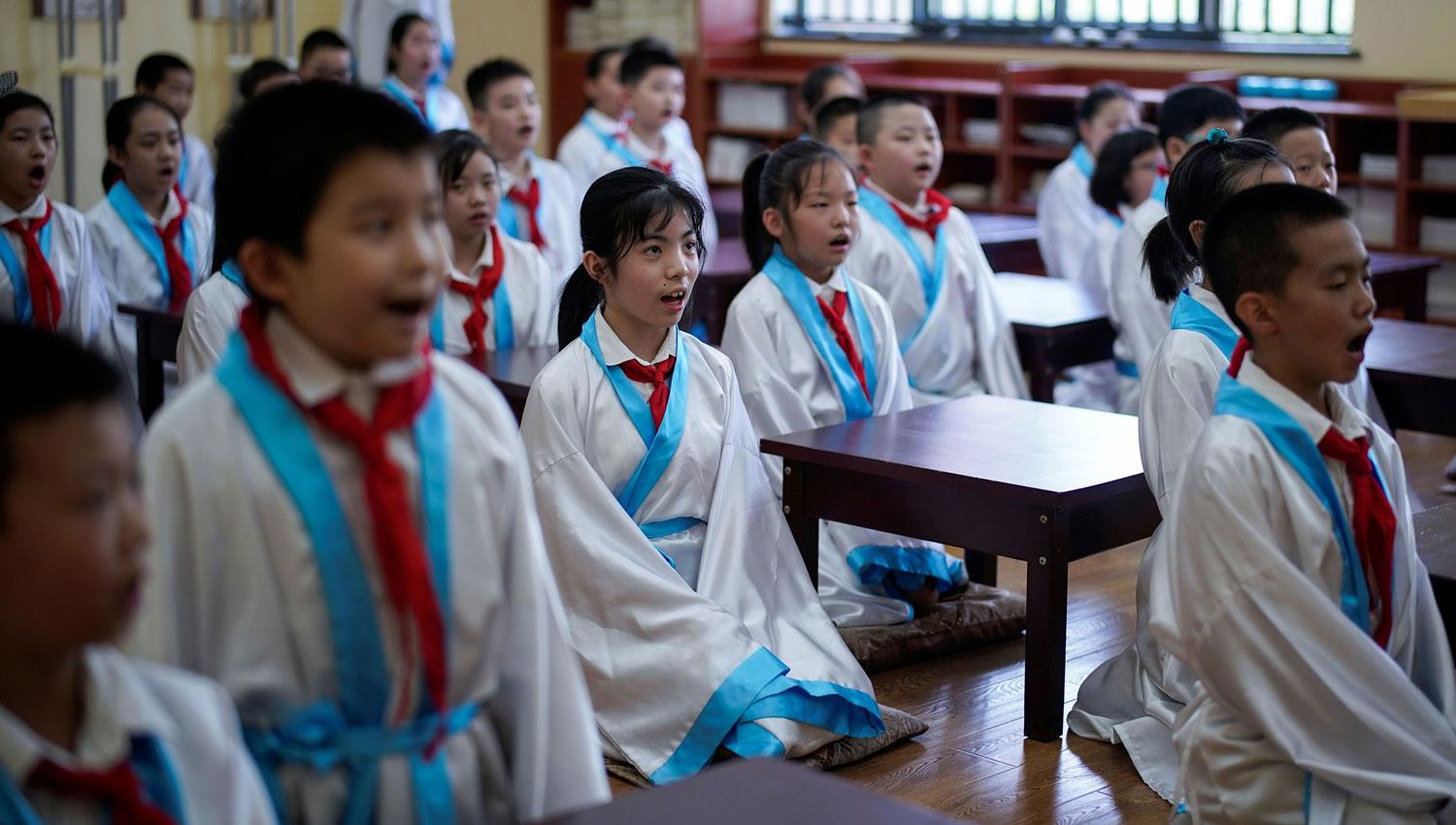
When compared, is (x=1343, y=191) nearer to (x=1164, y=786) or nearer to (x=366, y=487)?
(x=1164, y=786)

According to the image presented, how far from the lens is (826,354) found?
3.78 metres

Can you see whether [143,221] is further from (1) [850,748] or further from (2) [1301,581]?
(2) [1301,581]

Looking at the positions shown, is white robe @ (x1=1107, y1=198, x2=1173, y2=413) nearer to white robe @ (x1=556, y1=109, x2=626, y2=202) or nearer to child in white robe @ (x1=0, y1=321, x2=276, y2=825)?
white robe @ (x1=556, y1=109, x2=626, y2=202)

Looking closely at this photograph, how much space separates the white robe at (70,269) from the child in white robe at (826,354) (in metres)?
1.77

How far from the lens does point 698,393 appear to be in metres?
3.21

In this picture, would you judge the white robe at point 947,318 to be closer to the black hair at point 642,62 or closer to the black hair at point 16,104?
the black hair at point 16,104

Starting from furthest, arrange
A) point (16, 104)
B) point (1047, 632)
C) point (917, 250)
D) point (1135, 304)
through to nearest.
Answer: point (917, 250) → point (1135, 304) → point (16, 104) → point (1047, 632)

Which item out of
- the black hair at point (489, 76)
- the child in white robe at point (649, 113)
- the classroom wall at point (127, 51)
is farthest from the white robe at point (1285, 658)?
the classroom wall at point (127, 51)

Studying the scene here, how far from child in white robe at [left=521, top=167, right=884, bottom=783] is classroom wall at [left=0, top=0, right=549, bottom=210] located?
5.13m

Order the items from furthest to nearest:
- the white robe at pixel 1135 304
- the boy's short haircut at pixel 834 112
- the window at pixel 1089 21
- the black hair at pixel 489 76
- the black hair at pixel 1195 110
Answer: the window at pixel 1089 21 < the black hair at pixel 489 76 < the boy's short haircut at pixel 834 112 < the black hair at pixel 1195 110 < the white robe at pixel 1135 304

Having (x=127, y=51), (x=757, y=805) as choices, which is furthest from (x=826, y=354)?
(x=127, y=51)

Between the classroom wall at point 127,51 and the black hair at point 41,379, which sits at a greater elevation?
the classroom wall at point 127,51

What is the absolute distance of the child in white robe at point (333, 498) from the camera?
1.46 meters

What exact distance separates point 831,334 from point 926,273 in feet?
3.06
